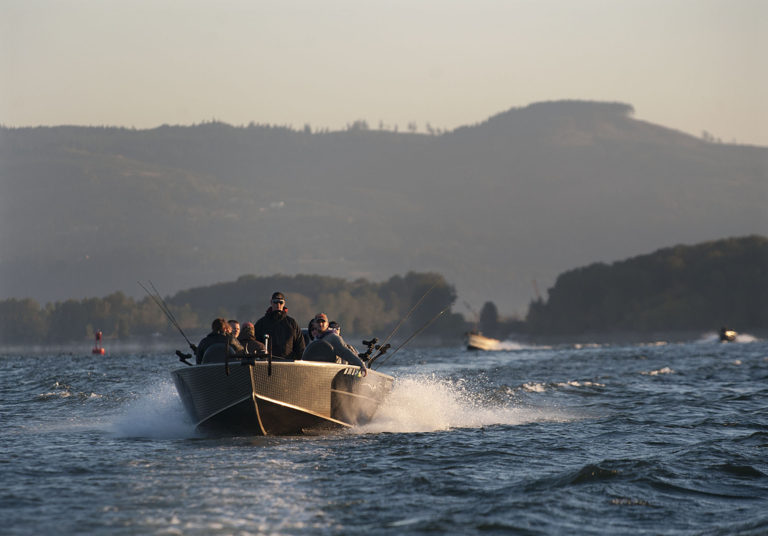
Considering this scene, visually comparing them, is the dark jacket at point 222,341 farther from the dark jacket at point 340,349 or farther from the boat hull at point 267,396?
the dark jacket at point 340,349

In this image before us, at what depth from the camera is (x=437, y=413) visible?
2609 centimetres

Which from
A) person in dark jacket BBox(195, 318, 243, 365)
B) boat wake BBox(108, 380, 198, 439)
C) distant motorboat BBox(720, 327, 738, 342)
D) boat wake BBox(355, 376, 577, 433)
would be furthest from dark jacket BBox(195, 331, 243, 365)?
distant motorboat BBox(720, 327, 738, 342)

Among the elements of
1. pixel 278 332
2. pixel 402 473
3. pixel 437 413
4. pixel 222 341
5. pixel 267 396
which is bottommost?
pixel 402 473

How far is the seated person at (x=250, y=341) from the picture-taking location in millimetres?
20317

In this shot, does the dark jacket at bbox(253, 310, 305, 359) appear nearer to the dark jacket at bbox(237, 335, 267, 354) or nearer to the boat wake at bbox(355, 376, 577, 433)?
the dark jacket at bbox(237, 335, 267, 354)

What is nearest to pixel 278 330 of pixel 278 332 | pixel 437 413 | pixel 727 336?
pixel 278 332

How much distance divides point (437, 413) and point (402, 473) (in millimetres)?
9950

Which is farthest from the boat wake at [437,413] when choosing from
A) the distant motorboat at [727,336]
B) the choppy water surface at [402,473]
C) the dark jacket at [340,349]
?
the distant motorboat at [727,336]

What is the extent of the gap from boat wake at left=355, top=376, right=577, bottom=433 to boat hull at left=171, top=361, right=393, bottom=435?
142cm

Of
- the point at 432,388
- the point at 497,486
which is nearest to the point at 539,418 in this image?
the point at 432,388

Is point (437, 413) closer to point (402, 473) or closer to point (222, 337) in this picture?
point (222, 337)

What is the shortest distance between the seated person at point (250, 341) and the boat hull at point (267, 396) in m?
0.55

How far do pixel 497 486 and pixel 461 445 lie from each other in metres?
4.70

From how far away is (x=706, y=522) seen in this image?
13.2 meters
